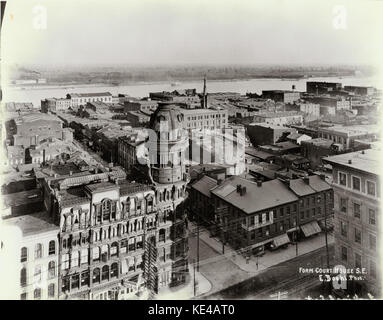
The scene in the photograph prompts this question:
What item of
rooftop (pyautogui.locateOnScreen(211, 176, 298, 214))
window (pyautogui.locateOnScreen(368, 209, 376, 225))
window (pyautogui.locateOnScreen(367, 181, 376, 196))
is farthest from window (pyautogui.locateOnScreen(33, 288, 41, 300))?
window (pyautogui.locateOnScreen(367, 181, 376, 196))

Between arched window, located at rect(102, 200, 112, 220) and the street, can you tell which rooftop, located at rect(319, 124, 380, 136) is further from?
arched window, located at rect(102, 200, 112, 220)

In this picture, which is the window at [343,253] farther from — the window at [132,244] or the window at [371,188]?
the window at [132,244]

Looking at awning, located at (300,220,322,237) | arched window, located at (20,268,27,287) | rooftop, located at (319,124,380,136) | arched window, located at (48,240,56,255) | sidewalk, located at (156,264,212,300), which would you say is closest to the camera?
arched window, located at (20,268,27,287)

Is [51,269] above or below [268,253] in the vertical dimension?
above

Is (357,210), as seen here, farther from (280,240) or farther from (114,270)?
(114,270)

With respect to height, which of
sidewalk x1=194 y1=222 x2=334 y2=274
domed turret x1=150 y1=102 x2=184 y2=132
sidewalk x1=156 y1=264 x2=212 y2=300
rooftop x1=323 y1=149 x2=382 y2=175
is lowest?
sidewalk x1=156 y1=264 x2=212 y2=300

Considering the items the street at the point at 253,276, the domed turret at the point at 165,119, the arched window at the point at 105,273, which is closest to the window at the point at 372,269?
the street at the point at 253,276

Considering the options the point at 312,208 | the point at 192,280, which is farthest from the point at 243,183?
the point at 192,280

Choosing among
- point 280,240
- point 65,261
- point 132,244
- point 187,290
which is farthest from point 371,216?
point 65,261
